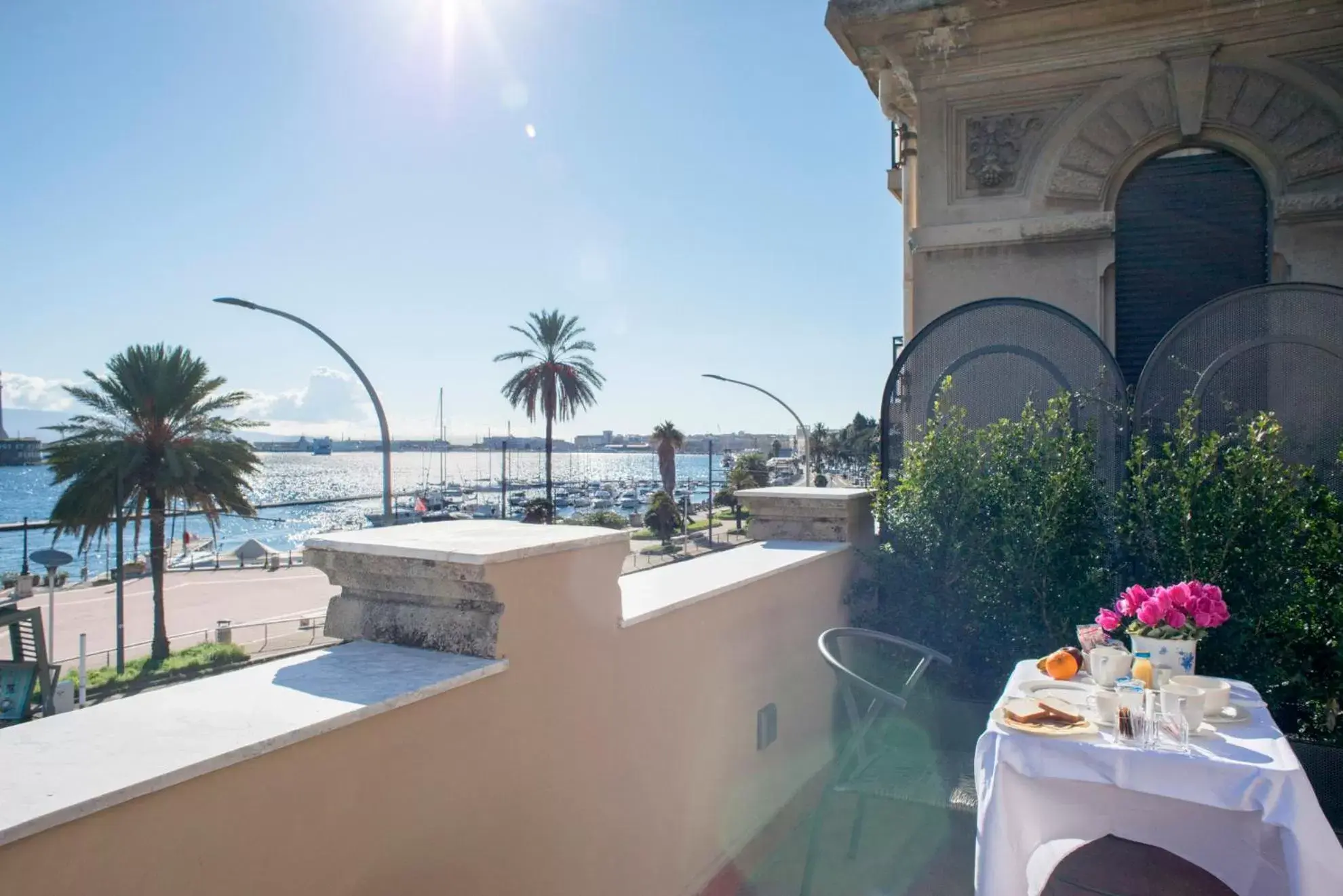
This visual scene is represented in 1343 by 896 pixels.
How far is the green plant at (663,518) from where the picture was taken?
146 ft

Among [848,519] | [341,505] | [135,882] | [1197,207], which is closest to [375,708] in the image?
[135,882]

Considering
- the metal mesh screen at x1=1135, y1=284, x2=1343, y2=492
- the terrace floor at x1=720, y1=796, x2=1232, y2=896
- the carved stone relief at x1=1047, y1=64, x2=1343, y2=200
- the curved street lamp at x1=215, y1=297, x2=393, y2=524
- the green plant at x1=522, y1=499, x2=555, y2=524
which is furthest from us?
the green plant at x1=522, y1=499, x2=555, y2=524

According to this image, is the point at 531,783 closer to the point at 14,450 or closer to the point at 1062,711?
the point at 1062,711

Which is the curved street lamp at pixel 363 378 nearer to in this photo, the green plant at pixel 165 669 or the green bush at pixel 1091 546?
the green plant at pixel 165 669

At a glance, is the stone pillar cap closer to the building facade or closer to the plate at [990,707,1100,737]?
the building facade

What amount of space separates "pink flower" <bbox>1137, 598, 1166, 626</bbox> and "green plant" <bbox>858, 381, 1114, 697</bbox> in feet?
3.99

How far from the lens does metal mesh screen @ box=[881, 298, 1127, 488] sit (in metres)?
5.54

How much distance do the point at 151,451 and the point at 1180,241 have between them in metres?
27.7

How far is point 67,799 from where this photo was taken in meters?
1.46

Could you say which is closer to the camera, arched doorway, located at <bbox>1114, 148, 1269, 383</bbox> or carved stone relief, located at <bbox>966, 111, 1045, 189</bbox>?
arched doorway, located at <bbox>1114, 148, 1269, 383</bbox>

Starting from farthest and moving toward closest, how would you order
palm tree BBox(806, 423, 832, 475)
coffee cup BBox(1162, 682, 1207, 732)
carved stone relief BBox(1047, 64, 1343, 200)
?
palm tree BBox(806, 423, 832, 475) → carved stone relief BBox(1047, 64, 1343, 200) → coffee cup BBox(1162, 682, 1207, 732)

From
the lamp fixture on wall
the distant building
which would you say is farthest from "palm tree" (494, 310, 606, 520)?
the distant building

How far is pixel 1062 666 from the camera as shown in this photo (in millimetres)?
3578

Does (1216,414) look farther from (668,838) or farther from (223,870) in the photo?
(223,870)
